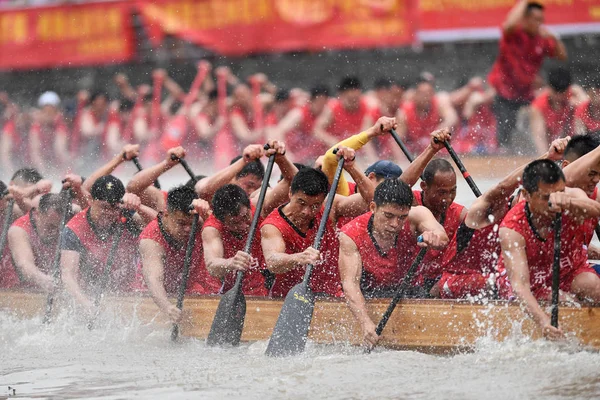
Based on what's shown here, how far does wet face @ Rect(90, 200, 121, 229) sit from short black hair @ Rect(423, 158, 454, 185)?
206cm

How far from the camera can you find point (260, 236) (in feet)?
19.1

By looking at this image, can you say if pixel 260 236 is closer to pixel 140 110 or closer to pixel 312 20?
pixel 312 20

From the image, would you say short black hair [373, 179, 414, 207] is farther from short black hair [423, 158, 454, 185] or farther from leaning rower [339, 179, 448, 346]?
short black hair [423, 158, 454, 185]

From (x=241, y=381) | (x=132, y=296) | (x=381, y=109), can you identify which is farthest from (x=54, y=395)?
(x=381, y=109)

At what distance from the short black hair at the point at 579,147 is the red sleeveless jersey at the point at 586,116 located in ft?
10.2

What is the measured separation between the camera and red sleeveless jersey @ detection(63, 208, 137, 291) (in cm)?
659

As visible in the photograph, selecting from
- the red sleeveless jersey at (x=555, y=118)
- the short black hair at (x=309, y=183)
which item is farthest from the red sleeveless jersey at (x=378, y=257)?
the red sleeveless jersey at (x=555, y=118)

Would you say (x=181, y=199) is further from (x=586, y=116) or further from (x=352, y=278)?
(x=586, y=116)

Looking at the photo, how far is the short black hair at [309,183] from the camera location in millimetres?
5402

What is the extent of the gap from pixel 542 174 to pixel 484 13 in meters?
6.07

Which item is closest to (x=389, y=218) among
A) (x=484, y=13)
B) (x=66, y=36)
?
(x=484, y=13)

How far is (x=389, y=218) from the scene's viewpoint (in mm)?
5109

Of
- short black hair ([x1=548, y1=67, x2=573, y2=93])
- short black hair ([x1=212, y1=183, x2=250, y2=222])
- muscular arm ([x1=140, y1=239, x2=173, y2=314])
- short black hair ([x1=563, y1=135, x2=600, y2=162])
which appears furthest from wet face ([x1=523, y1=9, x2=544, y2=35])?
muscular arm ([x1=140, y1=239, x2=173, y2=314])

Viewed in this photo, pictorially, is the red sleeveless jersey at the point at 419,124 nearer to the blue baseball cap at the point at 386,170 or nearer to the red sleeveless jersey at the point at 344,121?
the red sleeveless jersey at the point at 344,121
